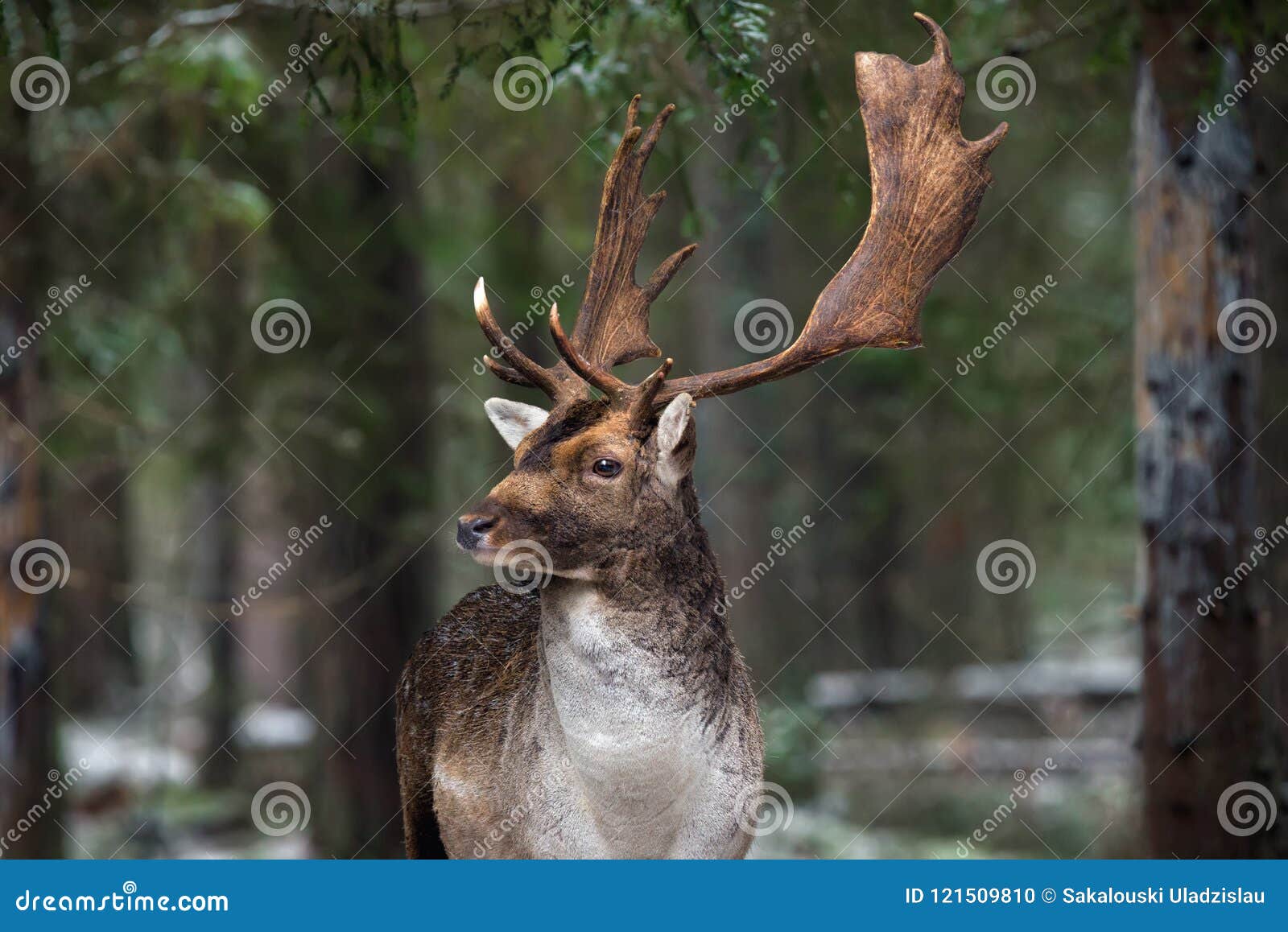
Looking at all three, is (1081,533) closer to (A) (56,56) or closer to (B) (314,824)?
(B) (314,824)

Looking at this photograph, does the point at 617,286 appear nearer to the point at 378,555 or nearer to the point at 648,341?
the point at 648,341

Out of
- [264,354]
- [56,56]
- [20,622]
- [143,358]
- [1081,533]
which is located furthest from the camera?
[1081,533]

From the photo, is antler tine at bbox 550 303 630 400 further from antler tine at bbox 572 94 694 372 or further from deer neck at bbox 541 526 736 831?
deer neck at bbox 541 526 736 831

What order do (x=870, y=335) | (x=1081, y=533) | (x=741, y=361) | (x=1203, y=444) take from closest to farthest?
(x=870, y=335) < (x=1203, y=444) < (x=741, y=361) < (x=1081, y=533)

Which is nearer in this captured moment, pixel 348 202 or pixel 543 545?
pixel 543 545

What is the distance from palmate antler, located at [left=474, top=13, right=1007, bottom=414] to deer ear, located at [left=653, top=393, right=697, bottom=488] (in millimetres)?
125

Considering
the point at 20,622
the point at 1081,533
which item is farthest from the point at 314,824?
the point at 1081,533

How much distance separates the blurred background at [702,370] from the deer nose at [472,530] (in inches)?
99.2

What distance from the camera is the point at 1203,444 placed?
821 centimetres

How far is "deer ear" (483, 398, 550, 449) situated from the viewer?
4605 millimetres

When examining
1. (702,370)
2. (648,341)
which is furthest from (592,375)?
(702,370)

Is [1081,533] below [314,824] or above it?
above

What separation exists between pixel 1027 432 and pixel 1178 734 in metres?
5.79

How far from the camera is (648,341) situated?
15.8 ft
